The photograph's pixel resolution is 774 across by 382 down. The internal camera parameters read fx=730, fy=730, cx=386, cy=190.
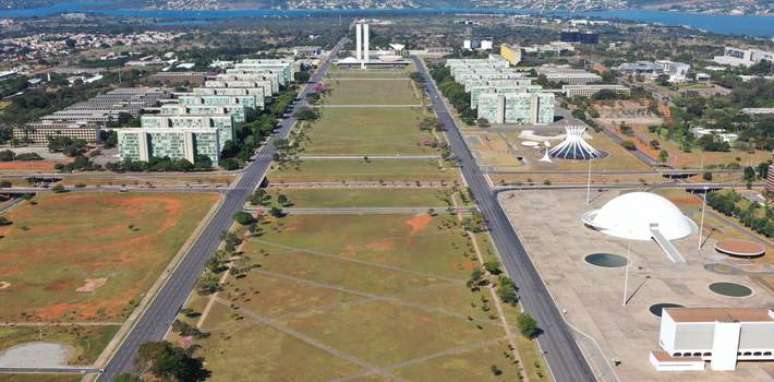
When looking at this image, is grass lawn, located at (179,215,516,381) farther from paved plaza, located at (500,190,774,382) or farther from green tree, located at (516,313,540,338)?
paved plaza, located at (500,190,774,382)

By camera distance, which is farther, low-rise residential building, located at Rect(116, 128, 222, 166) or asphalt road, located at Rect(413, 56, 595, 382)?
low-rise residential building, located at Rect(116, 128, 222, 166)

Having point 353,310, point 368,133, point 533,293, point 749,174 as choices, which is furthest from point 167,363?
point 368,133

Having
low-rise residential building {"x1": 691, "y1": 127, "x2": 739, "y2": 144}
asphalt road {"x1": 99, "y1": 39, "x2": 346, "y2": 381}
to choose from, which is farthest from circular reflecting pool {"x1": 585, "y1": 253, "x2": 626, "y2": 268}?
low-rise residential building {"x1": 691, "y1": 127, "x2": 739, "y2": 144}

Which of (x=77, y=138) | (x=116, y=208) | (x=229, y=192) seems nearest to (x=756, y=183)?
(x=229, y=192)

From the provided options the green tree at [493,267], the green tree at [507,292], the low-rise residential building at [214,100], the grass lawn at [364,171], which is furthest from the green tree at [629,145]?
the low-rise residential building at [214,100]

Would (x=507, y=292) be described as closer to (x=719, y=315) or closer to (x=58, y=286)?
(x=719, y=315)

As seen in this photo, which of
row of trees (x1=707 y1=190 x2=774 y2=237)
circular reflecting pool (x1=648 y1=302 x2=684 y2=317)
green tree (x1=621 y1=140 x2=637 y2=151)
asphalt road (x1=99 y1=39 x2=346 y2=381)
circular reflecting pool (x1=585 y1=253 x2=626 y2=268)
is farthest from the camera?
green tree (x1=621 y1=140 x2=637 y2=151)

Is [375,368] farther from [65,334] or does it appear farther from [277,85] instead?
[277,85]
